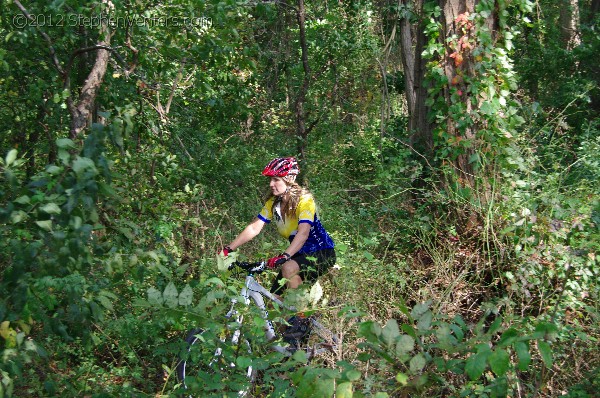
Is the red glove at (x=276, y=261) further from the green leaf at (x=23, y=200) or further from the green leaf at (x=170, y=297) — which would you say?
the green leaf at (x=23, y=200)

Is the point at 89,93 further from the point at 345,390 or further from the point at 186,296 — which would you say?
the point at 345,390

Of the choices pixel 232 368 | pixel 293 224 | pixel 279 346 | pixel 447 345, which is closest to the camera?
pixel 447 345

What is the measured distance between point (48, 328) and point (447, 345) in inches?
80.8

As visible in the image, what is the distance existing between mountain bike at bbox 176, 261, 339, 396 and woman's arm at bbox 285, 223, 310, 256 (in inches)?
13.6

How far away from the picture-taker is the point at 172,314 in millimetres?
3914

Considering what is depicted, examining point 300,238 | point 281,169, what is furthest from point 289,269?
point 281,169

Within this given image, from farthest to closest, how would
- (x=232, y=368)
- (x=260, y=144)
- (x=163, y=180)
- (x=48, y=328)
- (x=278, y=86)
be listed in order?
1. (x=278, y=86)
2. (x=260, y=144)
3. (x=163, y=180)
4. (x=232, y=368)
5. (x=48, y=328)

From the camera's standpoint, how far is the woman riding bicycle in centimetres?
624

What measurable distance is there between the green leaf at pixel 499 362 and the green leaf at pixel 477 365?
39 mm

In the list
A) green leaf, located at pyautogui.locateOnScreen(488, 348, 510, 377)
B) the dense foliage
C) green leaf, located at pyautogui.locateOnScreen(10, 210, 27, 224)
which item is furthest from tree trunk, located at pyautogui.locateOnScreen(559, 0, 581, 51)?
green leaf, located at pyautogui.locateOnScreen(10, 210, 27, 224)

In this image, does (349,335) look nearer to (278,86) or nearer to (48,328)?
(48,328)

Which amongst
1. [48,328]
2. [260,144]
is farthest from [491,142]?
[260,144]

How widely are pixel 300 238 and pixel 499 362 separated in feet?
10.00

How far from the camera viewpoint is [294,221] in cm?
641
